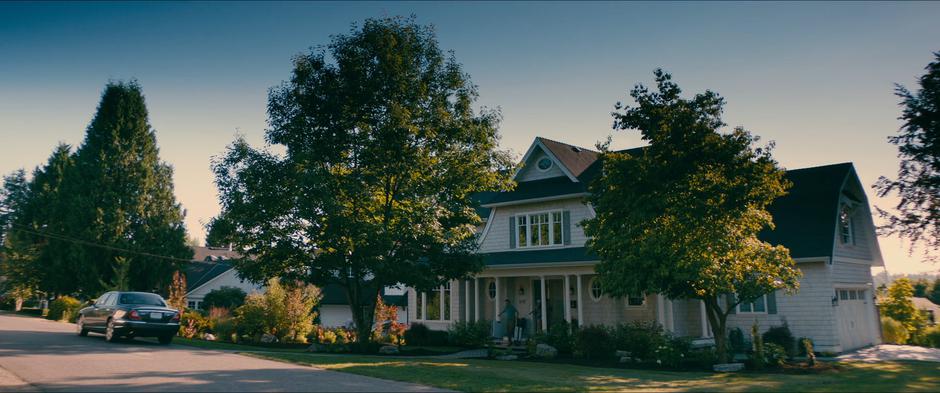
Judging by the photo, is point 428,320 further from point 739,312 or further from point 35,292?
point 35,292

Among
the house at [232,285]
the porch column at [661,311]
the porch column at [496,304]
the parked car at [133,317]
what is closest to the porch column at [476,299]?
the porch column at [496,304]

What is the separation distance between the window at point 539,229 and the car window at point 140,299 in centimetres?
1375

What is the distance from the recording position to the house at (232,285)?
138 feet

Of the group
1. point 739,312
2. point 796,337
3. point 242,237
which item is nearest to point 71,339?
→ point 242,237

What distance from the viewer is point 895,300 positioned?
2847cm

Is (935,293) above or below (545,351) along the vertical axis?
above

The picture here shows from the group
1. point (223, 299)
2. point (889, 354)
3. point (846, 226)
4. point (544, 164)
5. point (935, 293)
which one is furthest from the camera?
point (935, 293)

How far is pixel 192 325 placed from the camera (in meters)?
24.8

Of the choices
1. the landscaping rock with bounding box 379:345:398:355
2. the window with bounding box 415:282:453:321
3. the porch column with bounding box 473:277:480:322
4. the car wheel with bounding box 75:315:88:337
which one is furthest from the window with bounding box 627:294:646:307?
the car wheel with bounding box 75:315:88:337

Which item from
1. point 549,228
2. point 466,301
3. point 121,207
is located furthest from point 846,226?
point 121,207

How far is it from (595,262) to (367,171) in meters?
8.70

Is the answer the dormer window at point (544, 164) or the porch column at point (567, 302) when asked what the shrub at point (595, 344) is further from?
the dormer window at point (544, 164)

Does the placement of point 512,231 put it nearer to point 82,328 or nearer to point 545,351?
point 545,351

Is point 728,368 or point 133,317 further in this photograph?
point 133,317
